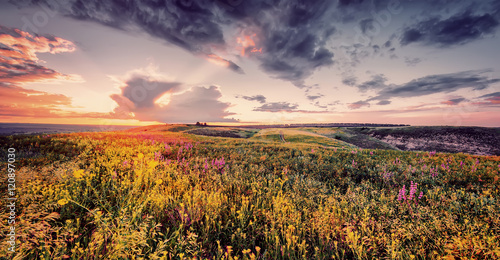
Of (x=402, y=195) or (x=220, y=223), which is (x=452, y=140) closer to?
(x=402, y=195)

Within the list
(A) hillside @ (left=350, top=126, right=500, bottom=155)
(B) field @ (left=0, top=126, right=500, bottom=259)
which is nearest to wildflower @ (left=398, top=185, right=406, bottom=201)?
(B) field @ (left=0, top=126, right=500, bottom=259)

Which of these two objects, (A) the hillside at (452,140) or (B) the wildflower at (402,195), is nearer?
(B) the wildflower at (402,195)

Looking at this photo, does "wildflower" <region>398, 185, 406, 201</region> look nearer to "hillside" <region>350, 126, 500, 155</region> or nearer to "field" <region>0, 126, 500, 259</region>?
"field" <region>0, 126, 500, 259</region>

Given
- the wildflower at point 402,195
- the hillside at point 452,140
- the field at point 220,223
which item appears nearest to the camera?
the field at point 220,223

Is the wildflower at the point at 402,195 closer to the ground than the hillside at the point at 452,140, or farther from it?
farther from it

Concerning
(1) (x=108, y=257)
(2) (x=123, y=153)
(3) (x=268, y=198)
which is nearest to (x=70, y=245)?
(1) (x=108, y=257)

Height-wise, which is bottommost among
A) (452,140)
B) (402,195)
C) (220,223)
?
(452,140)

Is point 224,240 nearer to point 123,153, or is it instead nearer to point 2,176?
point 2,176

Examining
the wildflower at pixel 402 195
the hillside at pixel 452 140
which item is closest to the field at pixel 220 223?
the wildflower at pixel 402 195

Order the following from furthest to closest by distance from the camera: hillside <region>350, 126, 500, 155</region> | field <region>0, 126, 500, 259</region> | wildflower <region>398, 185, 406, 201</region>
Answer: hillside <region>350, 126, 500, 155</region>
wildflower <region>398, 185, 406, 201</region>
field <region>0, 126, 500, 259</region>

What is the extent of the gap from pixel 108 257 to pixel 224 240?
5.67ft

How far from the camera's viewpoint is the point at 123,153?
313 inches

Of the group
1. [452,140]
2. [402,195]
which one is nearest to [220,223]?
[402,195]

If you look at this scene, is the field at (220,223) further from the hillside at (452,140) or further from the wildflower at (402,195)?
the hillside at (452,140)
